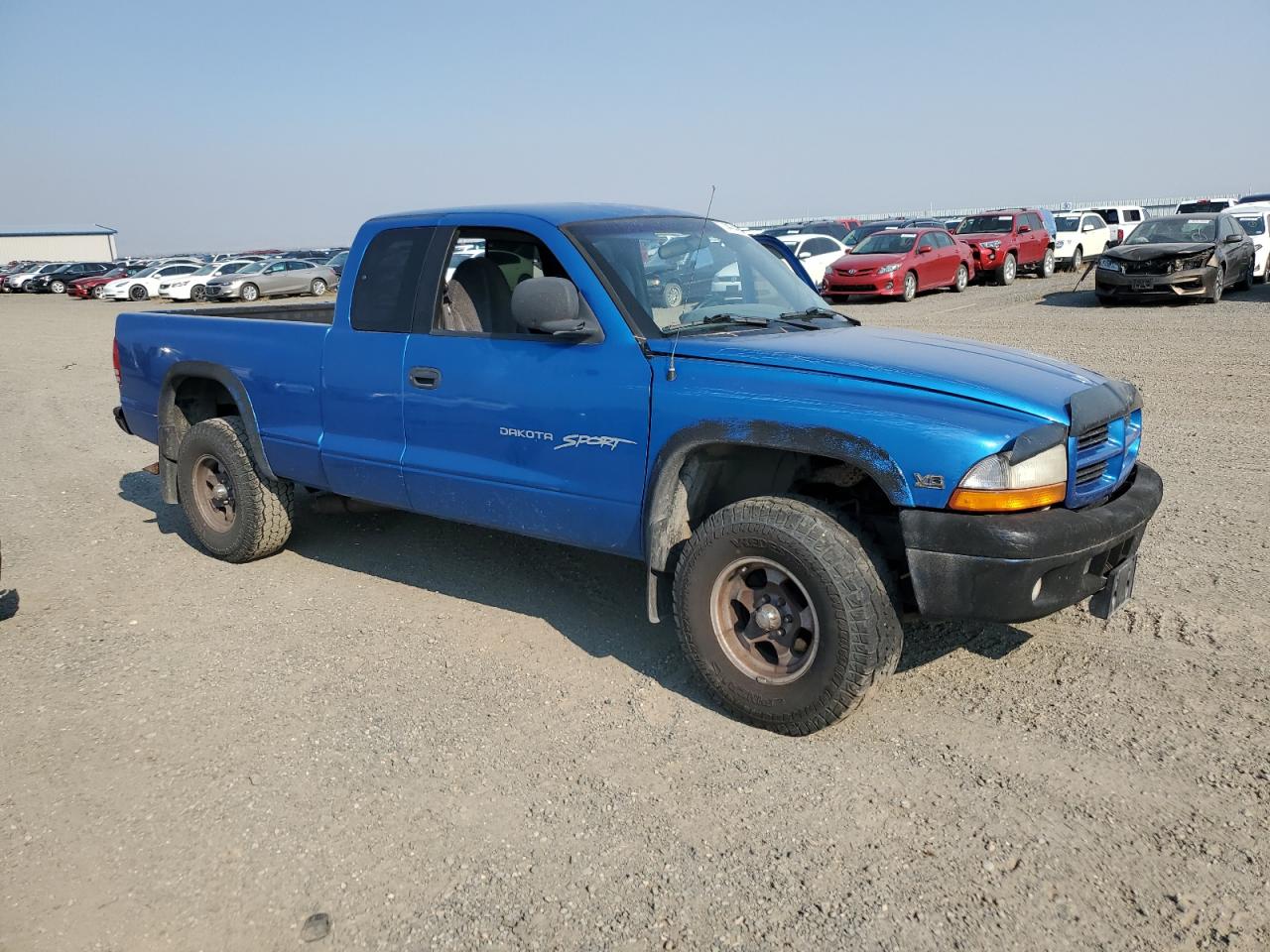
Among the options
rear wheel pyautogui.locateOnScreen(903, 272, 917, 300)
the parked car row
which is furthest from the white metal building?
rear wheel pyautogui.locateOnScreen(903, 272, 917, 300)

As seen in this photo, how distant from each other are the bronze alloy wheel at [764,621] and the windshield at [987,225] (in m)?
23.8

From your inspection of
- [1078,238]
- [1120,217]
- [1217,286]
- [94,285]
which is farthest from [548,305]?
[94,285]

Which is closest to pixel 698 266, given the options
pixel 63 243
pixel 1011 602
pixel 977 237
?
pixel 1011 602

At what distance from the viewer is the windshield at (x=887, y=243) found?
21975 millimetres

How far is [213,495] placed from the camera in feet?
19.4

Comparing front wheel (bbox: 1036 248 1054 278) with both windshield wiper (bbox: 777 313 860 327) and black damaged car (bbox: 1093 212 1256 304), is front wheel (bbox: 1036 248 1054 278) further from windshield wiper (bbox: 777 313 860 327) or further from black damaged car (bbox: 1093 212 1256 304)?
windshield wiper (bbox: 777 313 860 327)

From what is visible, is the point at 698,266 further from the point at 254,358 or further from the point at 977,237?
the point at 977,237

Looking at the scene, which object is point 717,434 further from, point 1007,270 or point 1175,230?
point 1007,270

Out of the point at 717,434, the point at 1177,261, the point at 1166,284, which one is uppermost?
the point at 717,434

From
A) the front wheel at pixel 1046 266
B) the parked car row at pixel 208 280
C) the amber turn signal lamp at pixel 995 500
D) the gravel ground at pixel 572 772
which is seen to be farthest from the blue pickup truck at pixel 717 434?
A: the parked car row at pixel 208 280

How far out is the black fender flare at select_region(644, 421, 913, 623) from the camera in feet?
11.1

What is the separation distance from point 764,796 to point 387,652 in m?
1.96

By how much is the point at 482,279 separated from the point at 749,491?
1721 mm

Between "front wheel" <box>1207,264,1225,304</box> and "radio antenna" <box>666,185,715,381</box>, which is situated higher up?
"radio antenna" <box>666,185,715,381</box>
